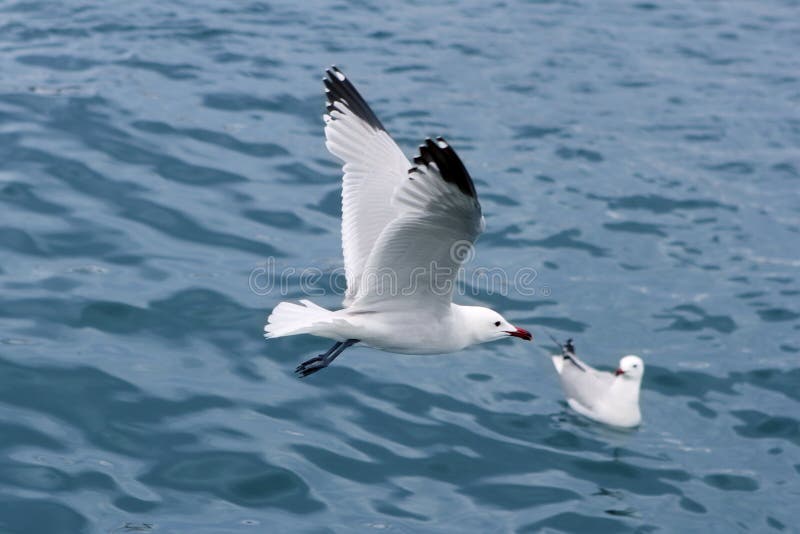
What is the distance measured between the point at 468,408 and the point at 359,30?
25.1 feet

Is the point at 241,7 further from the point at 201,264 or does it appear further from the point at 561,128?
Answer: the point at 201,264

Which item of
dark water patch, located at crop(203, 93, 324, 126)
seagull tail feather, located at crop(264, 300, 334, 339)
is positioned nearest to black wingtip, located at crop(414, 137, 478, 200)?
seagull tail feather, located at crop(264, 300, 334, 339)

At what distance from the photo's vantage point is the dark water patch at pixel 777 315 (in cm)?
973

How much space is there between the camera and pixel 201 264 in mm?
9312

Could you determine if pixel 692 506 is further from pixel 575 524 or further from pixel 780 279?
pixel 780 279

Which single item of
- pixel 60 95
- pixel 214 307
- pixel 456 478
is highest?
pixel 60 95

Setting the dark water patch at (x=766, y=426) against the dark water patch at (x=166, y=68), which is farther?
the dark water patch at (x=166, y=68)

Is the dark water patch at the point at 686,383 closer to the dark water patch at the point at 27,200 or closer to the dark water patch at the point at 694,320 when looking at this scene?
the dark water patch at the point at 694,320

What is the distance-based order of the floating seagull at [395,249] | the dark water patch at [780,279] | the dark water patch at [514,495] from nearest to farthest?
1. the floating seagull at [395,249]
2. the dark water patch at [514,495]
3. the dark water patch at [780,279]

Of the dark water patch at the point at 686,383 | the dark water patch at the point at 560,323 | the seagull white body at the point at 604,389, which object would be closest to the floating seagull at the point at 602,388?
the seagull white body at the point at 604,389

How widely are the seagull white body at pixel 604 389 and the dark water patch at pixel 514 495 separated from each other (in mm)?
1049

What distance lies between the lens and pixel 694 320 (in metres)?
9.60

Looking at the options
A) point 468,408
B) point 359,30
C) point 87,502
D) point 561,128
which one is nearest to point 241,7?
point 359,30

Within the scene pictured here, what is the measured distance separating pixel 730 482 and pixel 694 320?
1.86 m
